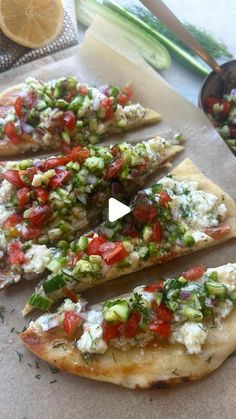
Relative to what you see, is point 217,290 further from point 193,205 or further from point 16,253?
point 16,253

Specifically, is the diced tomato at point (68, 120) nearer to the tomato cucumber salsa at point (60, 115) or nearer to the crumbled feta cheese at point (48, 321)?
the tomato cucumber salsa at point (60, 115)

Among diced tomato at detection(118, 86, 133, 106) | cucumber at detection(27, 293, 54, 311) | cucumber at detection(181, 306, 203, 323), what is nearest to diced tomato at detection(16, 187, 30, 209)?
cucumber at detection(27, 293, 54, 311)

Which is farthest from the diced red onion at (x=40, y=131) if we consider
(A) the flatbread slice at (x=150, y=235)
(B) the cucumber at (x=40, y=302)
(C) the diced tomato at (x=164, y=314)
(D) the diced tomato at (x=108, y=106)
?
(C) the diced tomato at (x=164, y=314)

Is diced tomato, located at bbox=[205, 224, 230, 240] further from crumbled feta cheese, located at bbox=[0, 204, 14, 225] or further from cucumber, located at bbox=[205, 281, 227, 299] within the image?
crumbled feta cheese, located at bbox=[0, 204, 14, 225]

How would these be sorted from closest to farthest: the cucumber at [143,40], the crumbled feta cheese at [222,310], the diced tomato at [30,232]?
the crumbled feta cheese at [222,310]
the diced tomato at [30,232]
the cucumber at [143,40]

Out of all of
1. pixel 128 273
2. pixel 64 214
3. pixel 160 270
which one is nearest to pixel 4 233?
pixel 64 214

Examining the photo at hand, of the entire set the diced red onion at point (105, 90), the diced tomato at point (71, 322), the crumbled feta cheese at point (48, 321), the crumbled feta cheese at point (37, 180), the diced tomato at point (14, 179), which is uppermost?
the diced red onion at point (105, 90)
